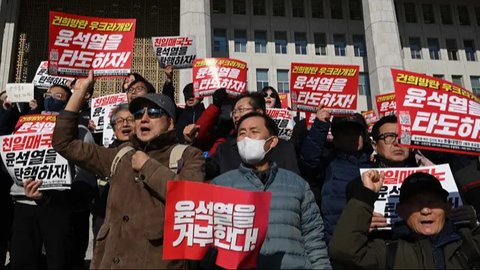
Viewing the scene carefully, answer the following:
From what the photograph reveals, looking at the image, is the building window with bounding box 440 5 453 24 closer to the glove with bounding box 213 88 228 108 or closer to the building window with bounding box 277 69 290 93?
the building window with bounding box 277 69 290 93

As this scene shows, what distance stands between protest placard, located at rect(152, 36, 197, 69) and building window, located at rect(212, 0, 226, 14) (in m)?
20.8

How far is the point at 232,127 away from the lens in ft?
15.3

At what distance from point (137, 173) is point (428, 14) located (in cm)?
3327

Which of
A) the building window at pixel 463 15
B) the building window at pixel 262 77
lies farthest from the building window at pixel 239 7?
the building window at pixel 463 15

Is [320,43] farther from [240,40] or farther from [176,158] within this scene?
[176,158]

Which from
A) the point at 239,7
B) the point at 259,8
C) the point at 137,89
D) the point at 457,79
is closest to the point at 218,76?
the point at 137,89

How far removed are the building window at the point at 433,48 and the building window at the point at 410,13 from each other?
1.90 meters

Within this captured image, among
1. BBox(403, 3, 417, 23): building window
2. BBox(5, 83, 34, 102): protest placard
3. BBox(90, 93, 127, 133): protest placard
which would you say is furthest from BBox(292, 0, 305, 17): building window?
BBox(5, 83, 34, 102): protest placard

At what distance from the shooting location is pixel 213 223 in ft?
7.55

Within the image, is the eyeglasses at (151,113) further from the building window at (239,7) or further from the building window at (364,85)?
the building window at (239,7)

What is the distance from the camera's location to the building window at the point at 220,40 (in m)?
27.7

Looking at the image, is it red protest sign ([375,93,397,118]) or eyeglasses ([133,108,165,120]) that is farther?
red protest sign ([375,93,397,118])

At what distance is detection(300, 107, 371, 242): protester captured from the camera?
359 centimetres

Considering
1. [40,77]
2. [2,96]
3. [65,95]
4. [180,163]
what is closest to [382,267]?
[180,163]
